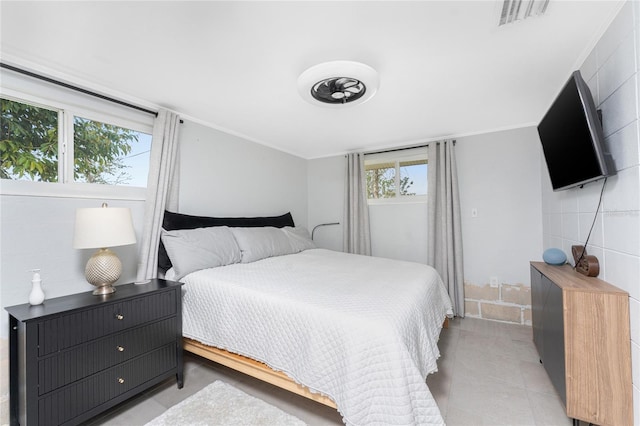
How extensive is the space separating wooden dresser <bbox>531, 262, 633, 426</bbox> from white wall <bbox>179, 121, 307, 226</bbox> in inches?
119

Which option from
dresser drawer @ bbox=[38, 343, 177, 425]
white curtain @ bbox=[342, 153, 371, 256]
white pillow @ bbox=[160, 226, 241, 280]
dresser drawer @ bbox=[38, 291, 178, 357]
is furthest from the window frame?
white curtain @ bbox=[342, 153, 371, 256]

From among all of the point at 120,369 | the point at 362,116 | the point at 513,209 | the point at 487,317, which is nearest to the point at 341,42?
the point at 362,116

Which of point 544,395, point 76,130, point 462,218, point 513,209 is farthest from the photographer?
point 462,218

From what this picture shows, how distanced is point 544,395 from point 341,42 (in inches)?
105

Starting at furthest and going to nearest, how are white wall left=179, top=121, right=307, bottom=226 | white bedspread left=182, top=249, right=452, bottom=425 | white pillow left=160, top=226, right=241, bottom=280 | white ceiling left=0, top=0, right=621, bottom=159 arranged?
white wall left=179, top=121, right=307, bottom=226 < white pillow left=160, top=226, right=241, bottom=280 < white ceiling left=0, top=0, right=621, bottom=159 < white bedspread left=182, top=249, right=452, bottom=425

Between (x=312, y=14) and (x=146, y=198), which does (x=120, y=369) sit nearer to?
(x=146, y=198)

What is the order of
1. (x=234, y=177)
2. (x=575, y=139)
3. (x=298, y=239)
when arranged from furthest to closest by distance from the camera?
(x=298, y=239) → (x=234, y=177) → (x=575, y=139)

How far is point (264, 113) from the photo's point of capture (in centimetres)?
274

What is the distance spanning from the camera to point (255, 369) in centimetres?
181

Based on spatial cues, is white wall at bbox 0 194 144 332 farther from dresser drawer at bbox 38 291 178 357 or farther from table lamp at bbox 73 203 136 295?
dresser drawer at bbox 38 291 178 357

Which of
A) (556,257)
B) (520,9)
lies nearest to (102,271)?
(520,9)

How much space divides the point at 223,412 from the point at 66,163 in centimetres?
206

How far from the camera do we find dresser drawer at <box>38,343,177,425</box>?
1421mm

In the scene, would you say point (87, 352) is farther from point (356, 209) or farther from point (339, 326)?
point (356, 209)
